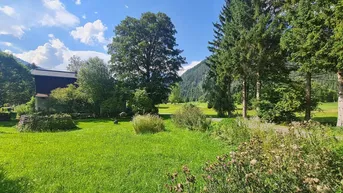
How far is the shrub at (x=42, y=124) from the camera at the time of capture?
484 inches

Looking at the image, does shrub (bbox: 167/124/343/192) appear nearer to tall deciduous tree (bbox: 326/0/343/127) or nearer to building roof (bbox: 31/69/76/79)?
tall deciduous tree (bbox: 326/0/343/127)

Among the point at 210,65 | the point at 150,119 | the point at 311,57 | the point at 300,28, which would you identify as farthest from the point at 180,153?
the point at 210,65

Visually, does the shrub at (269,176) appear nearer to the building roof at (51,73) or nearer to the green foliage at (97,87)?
the green foliage at (97,87)

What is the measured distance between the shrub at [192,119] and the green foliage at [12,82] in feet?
98.5

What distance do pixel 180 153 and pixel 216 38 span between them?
18830 mm

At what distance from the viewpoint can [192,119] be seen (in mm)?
10906

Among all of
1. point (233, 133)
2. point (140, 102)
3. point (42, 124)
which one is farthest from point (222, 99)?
point (42, 124)

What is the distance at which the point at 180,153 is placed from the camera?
20.4 ft

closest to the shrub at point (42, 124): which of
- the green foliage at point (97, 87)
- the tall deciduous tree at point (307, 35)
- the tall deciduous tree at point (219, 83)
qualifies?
→ the green foliage at point (97, 87)

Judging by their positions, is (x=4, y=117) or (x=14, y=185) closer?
(x=14, y=185)

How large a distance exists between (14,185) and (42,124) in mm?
10008

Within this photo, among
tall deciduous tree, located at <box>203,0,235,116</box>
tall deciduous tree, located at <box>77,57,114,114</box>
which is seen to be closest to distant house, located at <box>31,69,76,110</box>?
tall deciduous tree, located at <box>77,57,114,114</box>

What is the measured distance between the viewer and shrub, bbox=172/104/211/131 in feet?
33.9

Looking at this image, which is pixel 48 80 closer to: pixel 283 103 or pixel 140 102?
pixel 140 102
